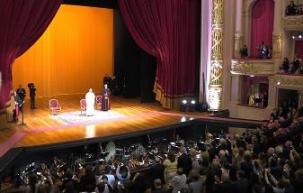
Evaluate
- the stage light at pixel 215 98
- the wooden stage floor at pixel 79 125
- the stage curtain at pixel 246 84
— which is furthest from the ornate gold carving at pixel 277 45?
the wooden stage floor at pixel 79 125

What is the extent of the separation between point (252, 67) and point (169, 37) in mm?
3240

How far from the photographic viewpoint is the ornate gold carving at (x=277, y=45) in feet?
48.6

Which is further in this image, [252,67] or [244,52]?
[244,52]

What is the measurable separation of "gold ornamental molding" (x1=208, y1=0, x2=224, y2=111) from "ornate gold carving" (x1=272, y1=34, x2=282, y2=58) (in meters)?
2.02

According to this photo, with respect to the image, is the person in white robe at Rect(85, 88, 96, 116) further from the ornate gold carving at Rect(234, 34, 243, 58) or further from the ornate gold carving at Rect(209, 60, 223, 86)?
the ornate gold carving at Rect(234, 34, 243, 58)

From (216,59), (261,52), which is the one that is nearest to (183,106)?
(216,59)

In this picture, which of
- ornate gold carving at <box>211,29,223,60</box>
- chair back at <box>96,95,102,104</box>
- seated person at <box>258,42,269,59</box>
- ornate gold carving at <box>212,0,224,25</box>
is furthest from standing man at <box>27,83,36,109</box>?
seated person at <box>258,42,269,59</box>

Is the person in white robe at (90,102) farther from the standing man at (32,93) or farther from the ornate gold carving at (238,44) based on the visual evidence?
the ornate gold carving at (238,44)

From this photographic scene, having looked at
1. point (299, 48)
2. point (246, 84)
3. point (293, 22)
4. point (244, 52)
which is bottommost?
point (246, 84)

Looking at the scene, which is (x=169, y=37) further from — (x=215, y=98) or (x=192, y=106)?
(x=215, y=98)

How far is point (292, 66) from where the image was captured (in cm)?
1439

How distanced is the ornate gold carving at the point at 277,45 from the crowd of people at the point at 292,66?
356 millimetres

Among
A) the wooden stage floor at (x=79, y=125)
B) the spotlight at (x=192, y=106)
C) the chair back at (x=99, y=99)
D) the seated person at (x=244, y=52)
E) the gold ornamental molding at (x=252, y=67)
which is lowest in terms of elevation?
the wooden stage floor at (x=79, y=125)

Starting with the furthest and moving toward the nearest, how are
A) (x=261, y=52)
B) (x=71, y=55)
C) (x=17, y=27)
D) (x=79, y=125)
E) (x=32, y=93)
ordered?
(x=71, y=55) < (x=32, y=93) < (x=261, y=52) < (x=79, y=125) < (x=17, y=27)
